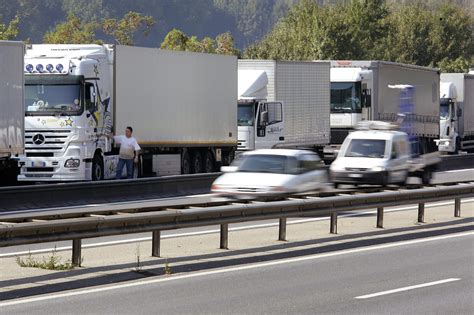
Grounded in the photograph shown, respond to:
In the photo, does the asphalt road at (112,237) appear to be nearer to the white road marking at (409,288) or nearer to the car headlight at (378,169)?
the car headlight at (378,169)

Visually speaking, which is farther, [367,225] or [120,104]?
[120,104]

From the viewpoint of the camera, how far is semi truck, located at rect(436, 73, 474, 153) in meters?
54.7

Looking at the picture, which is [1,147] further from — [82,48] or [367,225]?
[367,225]

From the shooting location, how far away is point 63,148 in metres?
31.0

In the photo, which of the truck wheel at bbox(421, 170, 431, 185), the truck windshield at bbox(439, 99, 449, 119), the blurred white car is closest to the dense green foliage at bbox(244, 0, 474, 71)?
the truck windshield at bbox(439, 99, 449, 119)

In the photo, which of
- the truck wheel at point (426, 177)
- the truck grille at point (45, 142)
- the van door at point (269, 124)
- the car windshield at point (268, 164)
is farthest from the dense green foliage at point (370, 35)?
the car windshield at point (268, 164)

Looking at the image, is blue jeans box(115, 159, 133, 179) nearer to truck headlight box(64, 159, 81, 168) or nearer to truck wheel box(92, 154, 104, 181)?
truck wheel box(92, 154, 104, 181)

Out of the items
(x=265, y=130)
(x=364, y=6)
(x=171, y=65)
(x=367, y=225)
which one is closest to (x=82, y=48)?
(x=171, y=65)

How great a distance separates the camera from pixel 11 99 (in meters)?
28.1

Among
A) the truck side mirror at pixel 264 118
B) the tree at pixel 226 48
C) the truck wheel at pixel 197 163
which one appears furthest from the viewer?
the tree at pixel 226 48

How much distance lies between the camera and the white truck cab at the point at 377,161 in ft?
99.9

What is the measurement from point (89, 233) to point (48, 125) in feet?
54.3

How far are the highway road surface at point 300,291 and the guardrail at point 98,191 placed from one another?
1031 centimetres

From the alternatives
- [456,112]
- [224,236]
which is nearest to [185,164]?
[224,236]
